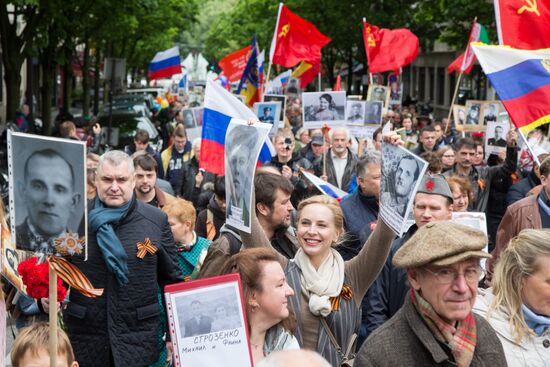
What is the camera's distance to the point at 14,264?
4.95 m

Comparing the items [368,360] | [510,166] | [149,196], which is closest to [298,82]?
[510,166]

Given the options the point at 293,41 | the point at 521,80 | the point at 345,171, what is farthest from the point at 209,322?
the point at 293,41

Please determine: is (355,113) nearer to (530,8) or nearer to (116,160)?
(530,8)

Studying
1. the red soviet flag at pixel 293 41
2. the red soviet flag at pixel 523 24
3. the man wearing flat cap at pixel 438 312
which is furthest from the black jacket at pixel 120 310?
the red soviet flag at pixel 293 41

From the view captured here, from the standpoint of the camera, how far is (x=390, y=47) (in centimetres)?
2109

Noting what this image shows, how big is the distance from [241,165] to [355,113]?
35.5 feet

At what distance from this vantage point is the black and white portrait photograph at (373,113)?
16.5 meters

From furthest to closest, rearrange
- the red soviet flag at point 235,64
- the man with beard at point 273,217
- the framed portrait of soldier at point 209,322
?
the red soviet flag at point 235,64, the man with beard at point 273,217, the framed portrait of soldier at point 209,322

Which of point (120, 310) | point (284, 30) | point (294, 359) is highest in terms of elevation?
point (284, 30)

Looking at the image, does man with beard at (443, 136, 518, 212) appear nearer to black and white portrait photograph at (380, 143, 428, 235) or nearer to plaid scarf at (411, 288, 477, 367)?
black and white portrait photograph at (380, 143, 428, 235)

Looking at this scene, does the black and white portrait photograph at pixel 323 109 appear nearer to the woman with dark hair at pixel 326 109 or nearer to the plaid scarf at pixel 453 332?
the woman with dark hair at pixel 326 109

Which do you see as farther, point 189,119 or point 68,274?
point 189,119

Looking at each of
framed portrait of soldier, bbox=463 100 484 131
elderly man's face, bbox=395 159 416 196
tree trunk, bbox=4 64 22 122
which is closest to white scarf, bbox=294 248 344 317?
elderly man's face, bbox=395 159 416 196

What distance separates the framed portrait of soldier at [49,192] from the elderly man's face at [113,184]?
3.56ft
